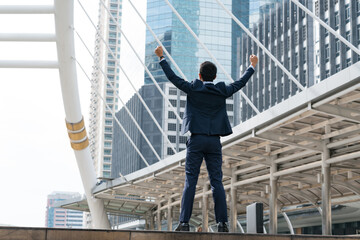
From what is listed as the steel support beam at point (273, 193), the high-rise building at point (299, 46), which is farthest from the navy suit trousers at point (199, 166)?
the high-rise building at point (299, 46)

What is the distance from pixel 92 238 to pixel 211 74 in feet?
7.52

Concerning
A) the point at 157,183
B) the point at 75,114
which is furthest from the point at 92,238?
the point at 157,183

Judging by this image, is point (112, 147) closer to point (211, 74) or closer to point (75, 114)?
point (75, 114)

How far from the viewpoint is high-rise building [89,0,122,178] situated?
133875mm

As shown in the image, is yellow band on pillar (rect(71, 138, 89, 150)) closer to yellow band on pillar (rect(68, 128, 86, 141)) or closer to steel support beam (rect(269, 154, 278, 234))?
yellow band on pillar (rect(68, 128, 86, 141))

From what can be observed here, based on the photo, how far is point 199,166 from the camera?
6.31 meters

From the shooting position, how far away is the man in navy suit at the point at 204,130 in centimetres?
626

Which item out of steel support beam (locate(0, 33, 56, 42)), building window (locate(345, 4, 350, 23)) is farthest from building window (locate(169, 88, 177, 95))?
steel support beam (locate(0, 33, 56, 42))

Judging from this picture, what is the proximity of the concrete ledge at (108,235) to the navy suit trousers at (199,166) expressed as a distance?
3.21 ft

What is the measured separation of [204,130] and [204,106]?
0.28 meters

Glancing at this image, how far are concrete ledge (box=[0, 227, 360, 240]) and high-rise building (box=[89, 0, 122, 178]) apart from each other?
116 m

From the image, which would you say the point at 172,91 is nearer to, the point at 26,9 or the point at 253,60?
the point at 26,9

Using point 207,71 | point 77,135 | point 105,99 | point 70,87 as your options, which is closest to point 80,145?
point 77,135

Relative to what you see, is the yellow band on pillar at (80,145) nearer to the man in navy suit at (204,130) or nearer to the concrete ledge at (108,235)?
the man in navy suit at (204,130)
